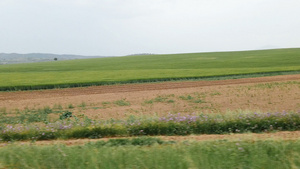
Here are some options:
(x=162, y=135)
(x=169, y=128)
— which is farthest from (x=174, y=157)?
(x=169, y=128)

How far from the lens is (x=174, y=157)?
539 cm

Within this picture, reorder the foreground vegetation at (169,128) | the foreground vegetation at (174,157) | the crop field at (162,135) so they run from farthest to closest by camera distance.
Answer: the foreground vegetation at (169,128) < the crop field at (162,135) < the foreground vegetation at (174,157)

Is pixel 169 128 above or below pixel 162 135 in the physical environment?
above

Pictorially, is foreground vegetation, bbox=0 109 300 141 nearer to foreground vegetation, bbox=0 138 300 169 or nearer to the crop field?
the crop field

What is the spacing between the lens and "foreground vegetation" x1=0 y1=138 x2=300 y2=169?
16.5ft

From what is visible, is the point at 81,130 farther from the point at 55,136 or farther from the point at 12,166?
the point at 12,166

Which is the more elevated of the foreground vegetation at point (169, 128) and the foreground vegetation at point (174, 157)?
the foreground vegetation at point (174, 157)

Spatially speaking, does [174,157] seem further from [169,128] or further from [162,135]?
[169,128]

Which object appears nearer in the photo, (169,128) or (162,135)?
(162,135)

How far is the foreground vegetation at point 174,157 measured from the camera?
5020mm

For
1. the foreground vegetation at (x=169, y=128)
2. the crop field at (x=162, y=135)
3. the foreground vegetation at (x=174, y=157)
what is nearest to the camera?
the foreground vegetation at (x=174, y=157)

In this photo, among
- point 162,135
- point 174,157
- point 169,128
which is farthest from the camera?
point 169,128

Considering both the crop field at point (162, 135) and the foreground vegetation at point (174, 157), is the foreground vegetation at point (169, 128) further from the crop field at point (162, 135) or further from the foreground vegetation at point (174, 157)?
the foreground vegetation at point (174, 157)

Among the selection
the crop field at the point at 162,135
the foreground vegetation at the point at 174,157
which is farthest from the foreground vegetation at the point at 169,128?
the foreground vegetation at the point at 174,157
